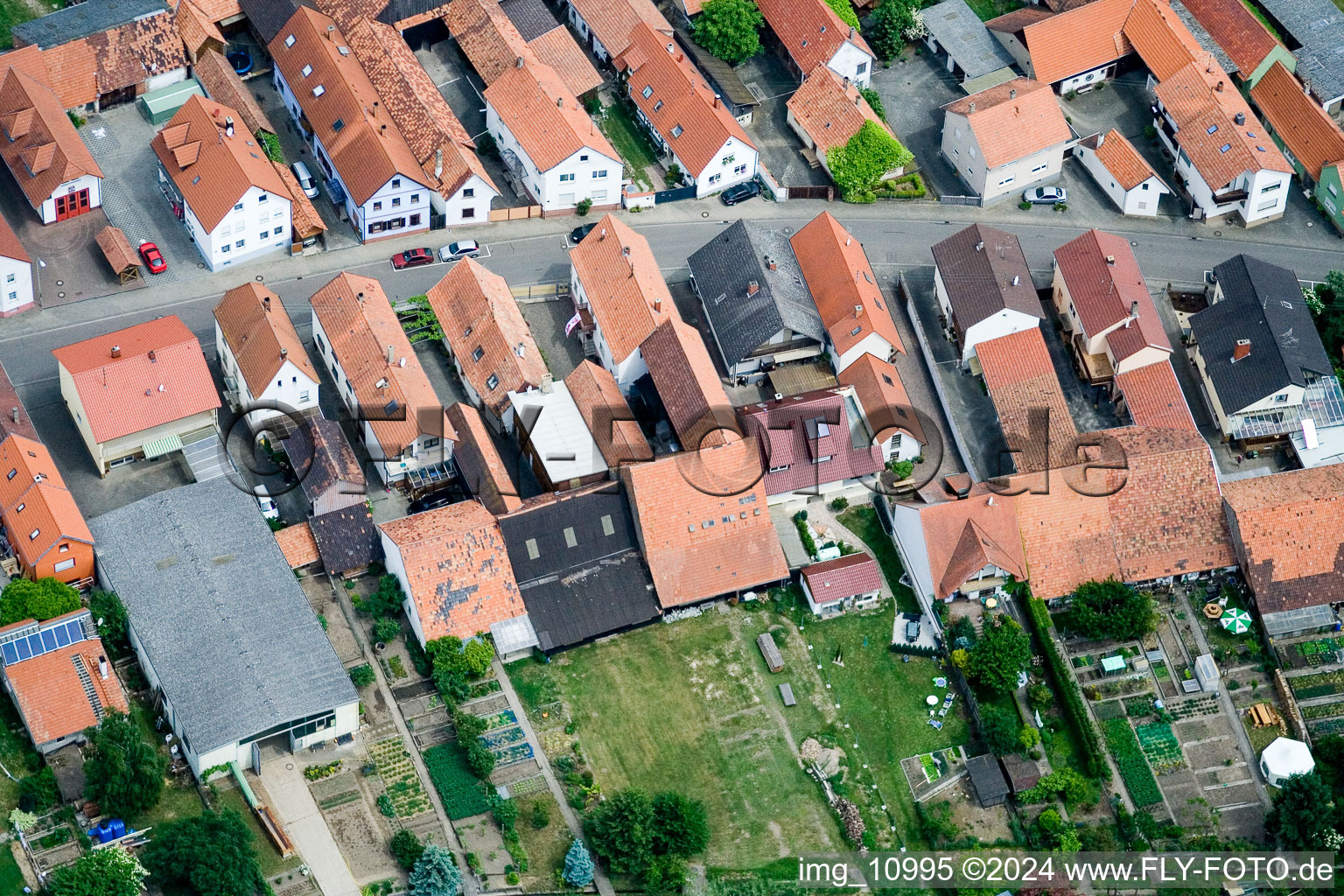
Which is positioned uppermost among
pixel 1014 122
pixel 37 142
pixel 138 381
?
pixel 37 142

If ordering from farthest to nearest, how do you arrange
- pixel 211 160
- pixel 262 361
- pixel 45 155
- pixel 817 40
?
pixel 817 40 → pixel 45 155 → pixel 211 160 → pixel 262 361

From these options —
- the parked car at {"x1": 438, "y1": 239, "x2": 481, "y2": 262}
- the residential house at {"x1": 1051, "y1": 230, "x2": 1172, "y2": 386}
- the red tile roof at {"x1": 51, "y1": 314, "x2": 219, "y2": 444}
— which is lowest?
the residential house at {"x1": 1051, "y1": 230, "x2": 1172, "y2": 386}

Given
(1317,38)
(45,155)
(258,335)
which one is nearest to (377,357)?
(258,335)

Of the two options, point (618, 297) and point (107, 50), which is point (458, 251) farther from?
point (107, 50)

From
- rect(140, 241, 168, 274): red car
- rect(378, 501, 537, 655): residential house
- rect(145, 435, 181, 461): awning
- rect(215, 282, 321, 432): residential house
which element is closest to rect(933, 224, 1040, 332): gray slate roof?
rect(378, 501, 537, 655): residential house

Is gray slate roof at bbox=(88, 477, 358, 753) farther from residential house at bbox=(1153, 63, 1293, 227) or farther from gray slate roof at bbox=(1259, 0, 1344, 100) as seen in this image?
gray slate roof at bbox=(1259, 0, 1344, 100)

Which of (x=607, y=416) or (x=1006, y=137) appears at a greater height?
(x=1006, y=137)

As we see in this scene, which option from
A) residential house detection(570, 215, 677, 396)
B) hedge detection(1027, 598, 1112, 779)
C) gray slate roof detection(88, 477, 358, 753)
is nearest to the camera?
gray slate roof detection(88, 477, 358, 753)
